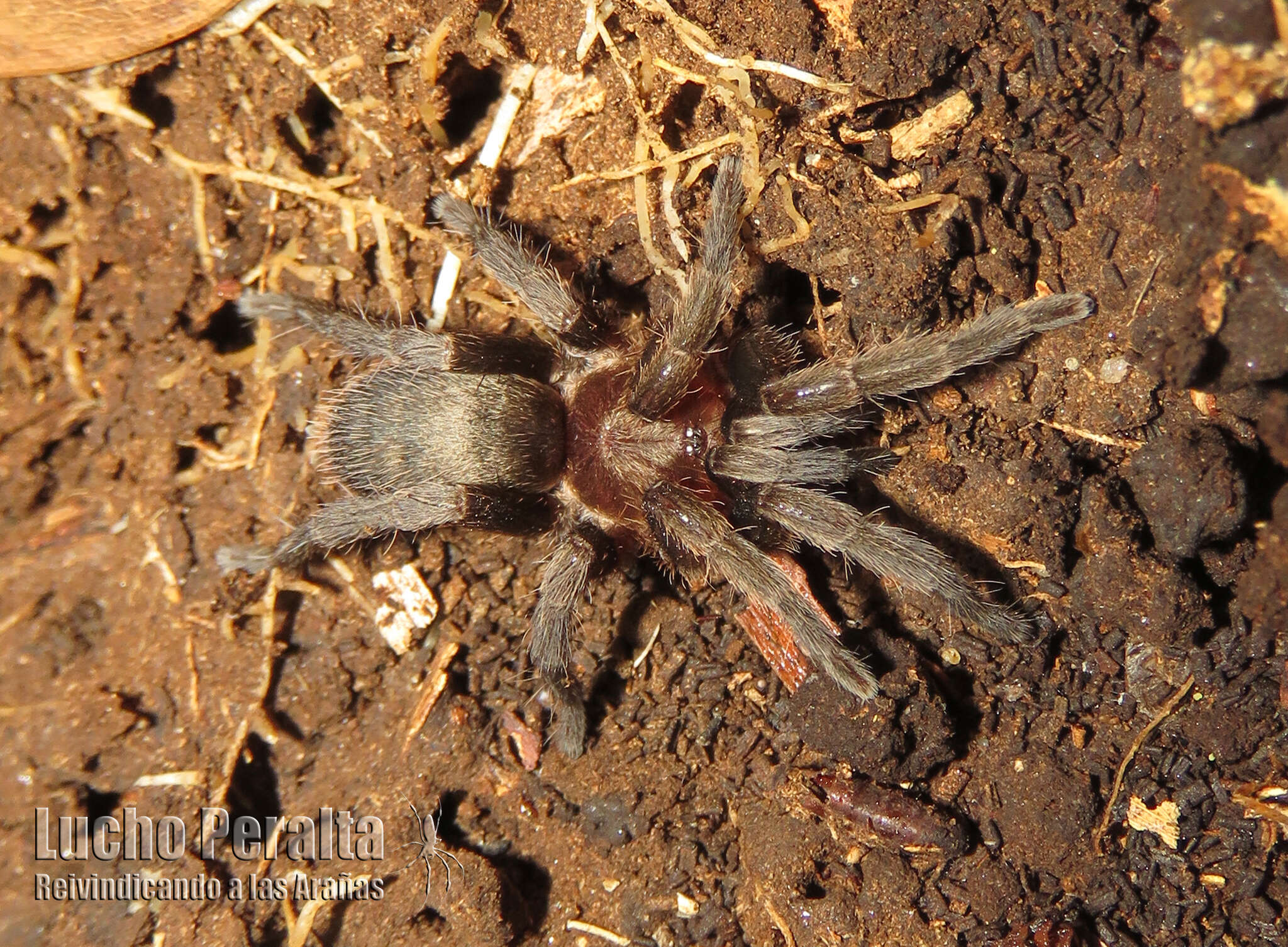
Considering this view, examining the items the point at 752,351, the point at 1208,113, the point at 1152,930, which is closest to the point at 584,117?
the point at 752,351

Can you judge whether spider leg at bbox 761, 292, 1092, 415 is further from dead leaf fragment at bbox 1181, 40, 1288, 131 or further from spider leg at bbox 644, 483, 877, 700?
dead leaf fragment at bbox 1181, 40, 1288, 131

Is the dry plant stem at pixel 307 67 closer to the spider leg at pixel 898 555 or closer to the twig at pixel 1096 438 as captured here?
the spider leg at pixel 898 555

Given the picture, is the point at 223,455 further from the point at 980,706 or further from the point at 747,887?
the point at 980,706

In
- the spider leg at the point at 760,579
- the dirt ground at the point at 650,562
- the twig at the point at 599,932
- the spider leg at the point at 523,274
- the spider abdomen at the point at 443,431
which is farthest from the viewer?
the spider leg at the point at 523,274

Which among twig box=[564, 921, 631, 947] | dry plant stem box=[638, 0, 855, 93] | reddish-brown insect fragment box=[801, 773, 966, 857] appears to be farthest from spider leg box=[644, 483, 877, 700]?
dry plant stem box=[638, 0, 855, 93]

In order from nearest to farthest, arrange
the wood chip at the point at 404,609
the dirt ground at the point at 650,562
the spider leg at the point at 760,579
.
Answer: the dirt ground at the point at 650,562, the spider leg at the point at 760,579, the wood chip at the point at 404,609

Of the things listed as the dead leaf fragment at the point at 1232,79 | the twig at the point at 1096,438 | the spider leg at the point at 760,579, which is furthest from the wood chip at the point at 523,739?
the dead leaf fragment at the point at 1232,79

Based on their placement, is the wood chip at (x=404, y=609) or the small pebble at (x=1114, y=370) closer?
the small pebble at (x=1114, y=370)
